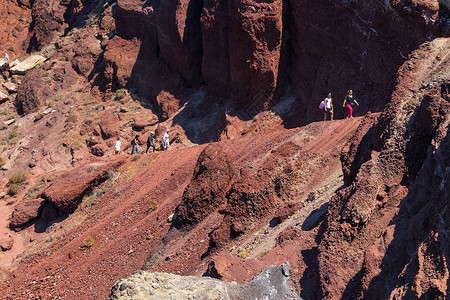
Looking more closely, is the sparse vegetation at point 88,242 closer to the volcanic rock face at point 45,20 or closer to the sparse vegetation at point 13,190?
the sparse vegetation at point 13,190

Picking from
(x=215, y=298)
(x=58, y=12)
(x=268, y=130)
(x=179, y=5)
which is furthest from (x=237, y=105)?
(x=58, y=12)

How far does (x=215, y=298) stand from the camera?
296 inches

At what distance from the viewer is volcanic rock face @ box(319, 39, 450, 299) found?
6273 millimetres

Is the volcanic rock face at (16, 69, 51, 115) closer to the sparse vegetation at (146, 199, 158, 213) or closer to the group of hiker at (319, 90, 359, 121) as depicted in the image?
the sparse vegetation at (146, 199, 158, 213)

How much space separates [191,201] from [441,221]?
9.19 meters

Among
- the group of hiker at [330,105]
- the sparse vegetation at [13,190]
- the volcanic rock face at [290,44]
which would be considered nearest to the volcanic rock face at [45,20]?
the volcanic rock face at [290,44]

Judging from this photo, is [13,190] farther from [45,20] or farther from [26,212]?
[45,20]

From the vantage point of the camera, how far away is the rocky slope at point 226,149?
321 inches

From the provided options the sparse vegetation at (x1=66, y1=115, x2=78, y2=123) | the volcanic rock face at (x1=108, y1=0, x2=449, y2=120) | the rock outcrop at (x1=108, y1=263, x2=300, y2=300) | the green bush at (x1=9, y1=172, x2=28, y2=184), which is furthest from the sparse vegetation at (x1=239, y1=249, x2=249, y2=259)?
the sparse vegetation at (x1=66, y1=115, x2=78, y2=123)

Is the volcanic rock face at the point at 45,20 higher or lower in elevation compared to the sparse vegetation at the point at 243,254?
higher

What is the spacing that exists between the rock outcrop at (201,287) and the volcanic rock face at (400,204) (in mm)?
677

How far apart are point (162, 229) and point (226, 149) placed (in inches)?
161

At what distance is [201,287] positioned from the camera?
25.1 feet

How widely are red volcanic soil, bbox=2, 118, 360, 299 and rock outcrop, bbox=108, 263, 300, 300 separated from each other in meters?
0.77
